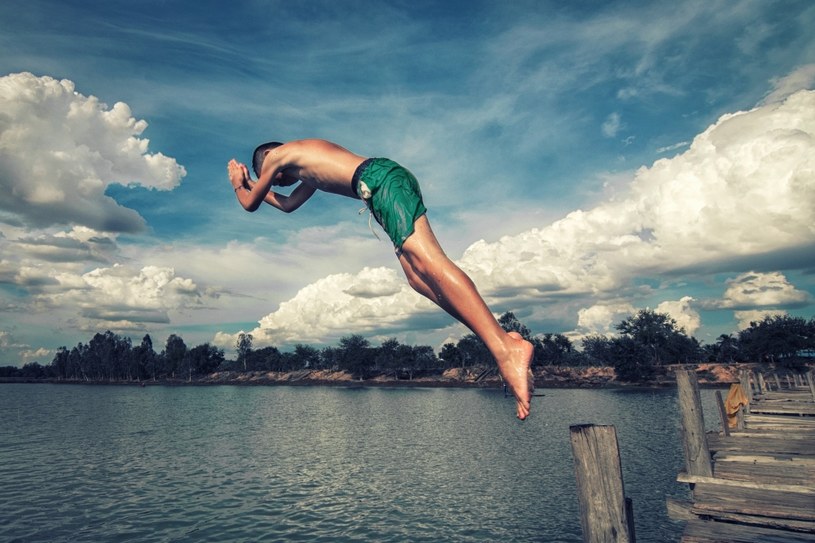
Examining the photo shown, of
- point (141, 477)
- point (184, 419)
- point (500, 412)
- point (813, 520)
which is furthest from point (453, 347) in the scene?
point (813, 520)

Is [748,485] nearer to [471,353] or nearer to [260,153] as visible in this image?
[260,153]

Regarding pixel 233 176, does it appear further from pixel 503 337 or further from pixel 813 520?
pixel 813 520

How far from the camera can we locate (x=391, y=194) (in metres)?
3.42

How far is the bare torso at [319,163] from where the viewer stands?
372cm

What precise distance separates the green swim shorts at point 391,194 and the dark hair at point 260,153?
3.35ft

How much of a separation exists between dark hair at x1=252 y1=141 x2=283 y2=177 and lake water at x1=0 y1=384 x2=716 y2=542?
1861cm

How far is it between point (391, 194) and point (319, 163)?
78 cm

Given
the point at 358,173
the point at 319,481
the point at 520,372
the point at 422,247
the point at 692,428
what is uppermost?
the point at 358,173

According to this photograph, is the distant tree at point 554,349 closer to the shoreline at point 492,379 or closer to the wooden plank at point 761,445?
the shoreline at point 492,379

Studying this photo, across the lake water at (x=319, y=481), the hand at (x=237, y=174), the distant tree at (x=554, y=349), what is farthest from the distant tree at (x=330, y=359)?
the hand at (x=237, y=174)

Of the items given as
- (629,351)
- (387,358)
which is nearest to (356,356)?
(387,358)

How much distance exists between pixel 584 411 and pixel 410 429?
91.1 feet

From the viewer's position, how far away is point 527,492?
24844mm

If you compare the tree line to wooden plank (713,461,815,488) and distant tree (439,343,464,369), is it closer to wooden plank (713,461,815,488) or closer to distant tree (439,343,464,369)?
distant tree (439,343,464,369)
